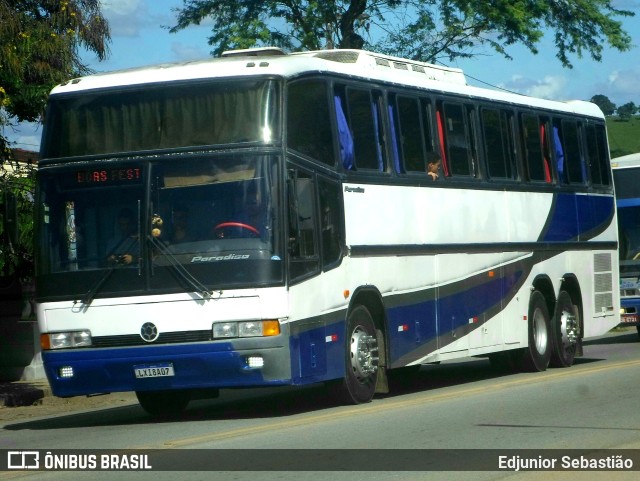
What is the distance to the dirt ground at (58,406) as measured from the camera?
16938 mm

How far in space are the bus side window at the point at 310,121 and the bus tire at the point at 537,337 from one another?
5.97 m

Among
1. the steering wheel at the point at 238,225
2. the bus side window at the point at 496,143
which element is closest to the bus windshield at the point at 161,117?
the steering wheel at the point at 238,225

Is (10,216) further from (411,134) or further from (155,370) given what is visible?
(411,134)

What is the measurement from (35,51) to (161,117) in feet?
18.8

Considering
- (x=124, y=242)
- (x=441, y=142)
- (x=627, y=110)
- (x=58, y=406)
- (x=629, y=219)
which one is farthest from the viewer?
(x=627, y=110)

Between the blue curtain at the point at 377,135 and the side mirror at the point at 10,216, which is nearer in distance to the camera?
the side mirror at the point at 10,216

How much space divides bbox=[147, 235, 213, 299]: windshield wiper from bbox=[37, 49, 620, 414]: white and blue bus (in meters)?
0.01

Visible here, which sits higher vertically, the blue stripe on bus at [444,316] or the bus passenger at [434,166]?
the bus passenger at [434,166]

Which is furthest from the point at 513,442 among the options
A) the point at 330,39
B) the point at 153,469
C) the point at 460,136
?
the point at 330,39

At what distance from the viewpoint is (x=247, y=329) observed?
12.9 m

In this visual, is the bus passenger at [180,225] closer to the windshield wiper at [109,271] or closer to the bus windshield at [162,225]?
the bus windshield at [162,225]

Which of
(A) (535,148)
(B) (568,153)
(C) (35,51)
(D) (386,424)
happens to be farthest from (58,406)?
(B) (568,153)

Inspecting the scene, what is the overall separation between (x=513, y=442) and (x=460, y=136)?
7224 millimetres

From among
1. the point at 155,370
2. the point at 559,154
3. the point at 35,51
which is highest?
the point at 35,51
